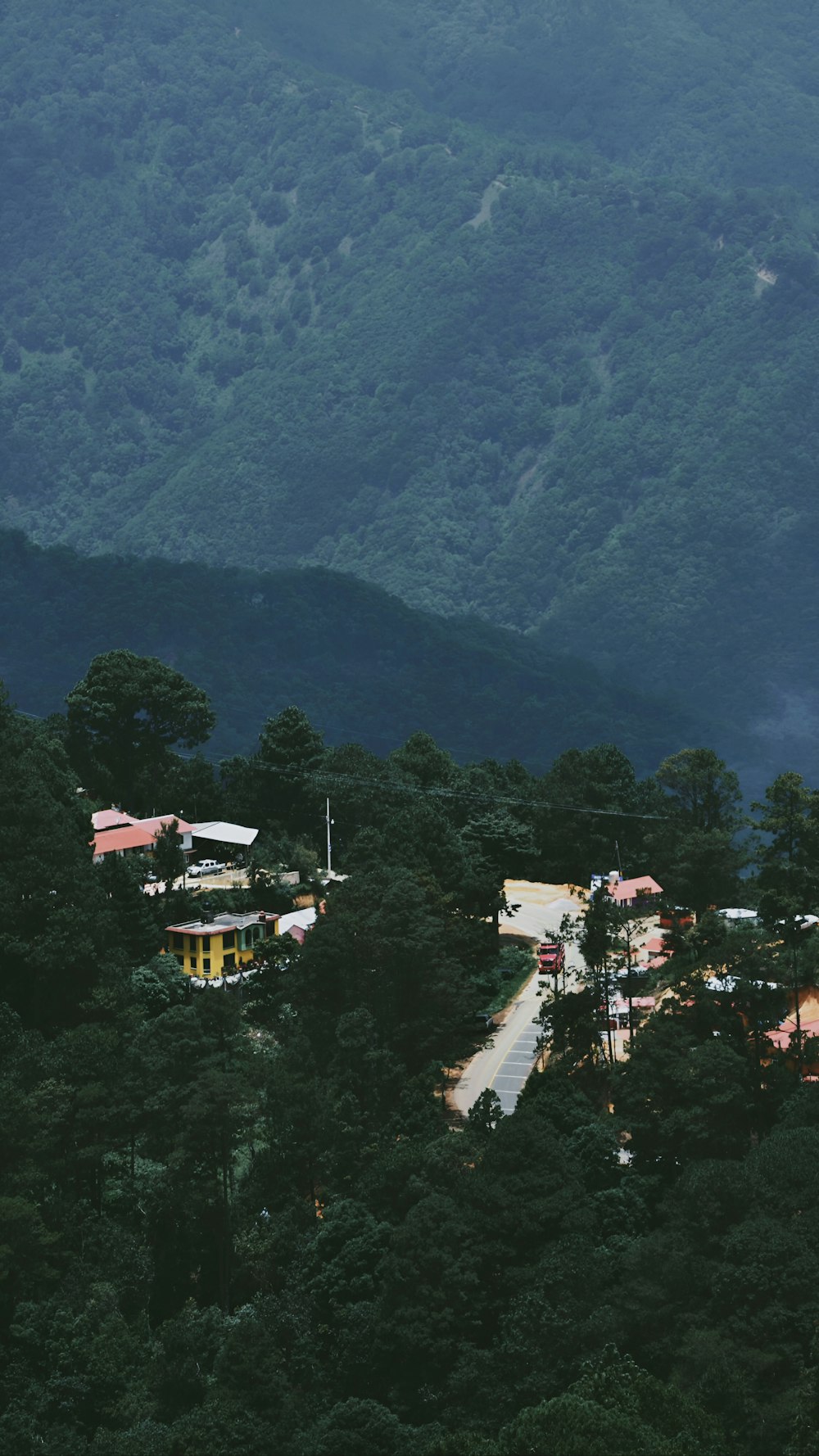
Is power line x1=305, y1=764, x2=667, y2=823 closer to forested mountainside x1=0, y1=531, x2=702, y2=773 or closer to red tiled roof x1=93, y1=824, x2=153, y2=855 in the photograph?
red tiled roof x1=93, y1=824, x2=153, y2=855

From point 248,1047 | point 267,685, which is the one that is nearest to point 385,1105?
point 248,1047

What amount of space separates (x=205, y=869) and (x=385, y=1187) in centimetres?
2718

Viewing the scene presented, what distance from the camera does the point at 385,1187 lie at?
57.5 m

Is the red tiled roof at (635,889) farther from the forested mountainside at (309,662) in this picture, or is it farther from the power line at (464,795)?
the forested mountainside at (309,662)

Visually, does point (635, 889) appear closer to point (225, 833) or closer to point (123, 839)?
point (225, 833)

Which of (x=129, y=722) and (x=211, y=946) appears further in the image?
(x=129, y=722)

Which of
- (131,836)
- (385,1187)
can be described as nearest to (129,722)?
(131,836)

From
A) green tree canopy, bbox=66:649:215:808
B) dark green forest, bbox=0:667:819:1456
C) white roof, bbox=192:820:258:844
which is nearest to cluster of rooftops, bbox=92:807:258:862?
white roof, bbox=192:820:258:844

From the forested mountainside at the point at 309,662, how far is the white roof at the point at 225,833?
83259 millimetres

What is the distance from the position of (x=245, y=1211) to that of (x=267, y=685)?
410 ft

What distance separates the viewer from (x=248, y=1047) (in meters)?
62.1

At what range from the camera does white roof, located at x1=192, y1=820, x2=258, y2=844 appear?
85.2m

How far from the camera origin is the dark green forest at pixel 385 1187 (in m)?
50.3

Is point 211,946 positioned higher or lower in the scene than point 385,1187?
higher
